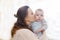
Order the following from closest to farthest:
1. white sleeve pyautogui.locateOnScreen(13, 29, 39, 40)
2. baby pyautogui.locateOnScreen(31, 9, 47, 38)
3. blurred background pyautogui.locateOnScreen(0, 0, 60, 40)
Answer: white sleeve pyautogui.locateOnScreen(13, 29, 39, 40) < baby pyautogui.locateOnScreen(31, 9, 47, 38) < blurred background pyautogui.locateOnScreen(0, 0, 60, 40)

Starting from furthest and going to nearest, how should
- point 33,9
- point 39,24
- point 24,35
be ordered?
point 33,9 → point 39,24 → point 24,35

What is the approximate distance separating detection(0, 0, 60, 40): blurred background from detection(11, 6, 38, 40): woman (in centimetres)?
53

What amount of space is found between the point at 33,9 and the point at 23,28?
2.03 ft

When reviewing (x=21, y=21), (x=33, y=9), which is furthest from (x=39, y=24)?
(x=21, y=21)

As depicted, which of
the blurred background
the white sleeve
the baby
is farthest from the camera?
the blurred background

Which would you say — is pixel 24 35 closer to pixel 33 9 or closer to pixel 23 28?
pixel 23 28

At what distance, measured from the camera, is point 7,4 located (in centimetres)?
170

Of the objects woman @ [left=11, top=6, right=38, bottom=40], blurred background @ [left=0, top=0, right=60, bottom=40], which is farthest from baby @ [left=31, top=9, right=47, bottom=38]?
woman @ [left=11, top=6, right=38, bottom=40]

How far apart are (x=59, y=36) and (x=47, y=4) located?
36 centimetres

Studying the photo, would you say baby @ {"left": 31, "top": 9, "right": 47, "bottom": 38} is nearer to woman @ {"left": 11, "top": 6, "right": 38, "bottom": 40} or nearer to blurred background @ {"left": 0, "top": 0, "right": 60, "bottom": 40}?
blurred background @ {"left": 0, "top": 0, "right": 60, "bottom": 40}

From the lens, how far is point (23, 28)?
1.03 m

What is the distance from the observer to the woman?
3.25ft

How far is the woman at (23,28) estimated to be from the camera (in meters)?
0.99

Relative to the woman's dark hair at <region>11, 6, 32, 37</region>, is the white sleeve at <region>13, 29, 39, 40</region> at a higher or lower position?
lower
